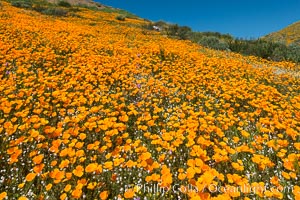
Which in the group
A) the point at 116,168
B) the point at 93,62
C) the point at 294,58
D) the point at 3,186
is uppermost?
the point at 294,58

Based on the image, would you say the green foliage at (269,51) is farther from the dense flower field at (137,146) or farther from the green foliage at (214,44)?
the dense flower field at (137,146)

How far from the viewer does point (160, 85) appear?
678 centimetres

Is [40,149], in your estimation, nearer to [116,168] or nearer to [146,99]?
[116,168]

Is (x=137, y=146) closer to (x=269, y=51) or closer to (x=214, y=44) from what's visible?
(x=269, y=51)

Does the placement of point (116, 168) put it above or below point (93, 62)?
below

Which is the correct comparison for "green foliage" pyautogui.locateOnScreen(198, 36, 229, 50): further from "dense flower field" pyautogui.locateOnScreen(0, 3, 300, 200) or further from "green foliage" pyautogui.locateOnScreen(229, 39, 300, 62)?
"dense flower field" pyautogui.locateOnScreen(0, 3, 300, 200)

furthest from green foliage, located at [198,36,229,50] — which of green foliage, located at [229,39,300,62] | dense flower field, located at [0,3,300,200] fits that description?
dense flower field, located at [0,3,300,200]

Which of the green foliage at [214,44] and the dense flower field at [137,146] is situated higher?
the green foliage at [214,44]

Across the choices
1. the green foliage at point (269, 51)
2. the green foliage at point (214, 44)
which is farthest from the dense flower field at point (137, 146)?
the green foliage at point (214, 44)

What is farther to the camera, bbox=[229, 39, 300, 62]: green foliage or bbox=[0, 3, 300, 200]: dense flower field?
bbox=[229, 39, 300, 62]: green foliage

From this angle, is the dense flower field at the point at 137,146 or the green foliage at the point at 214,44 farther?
the green foliage at the point at 214,44

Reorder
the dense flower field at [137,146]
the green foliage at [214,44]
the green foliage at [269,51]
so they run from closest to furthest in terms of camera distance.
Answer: the dense flower field at [137,146]
the green foliage at [269,51]
the green foliage at [214,44]

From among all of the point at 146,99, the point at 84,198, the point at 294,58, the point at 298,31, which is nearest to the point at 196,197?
the point at 84,198

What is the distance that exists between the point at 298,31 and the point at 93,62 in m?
40.6
